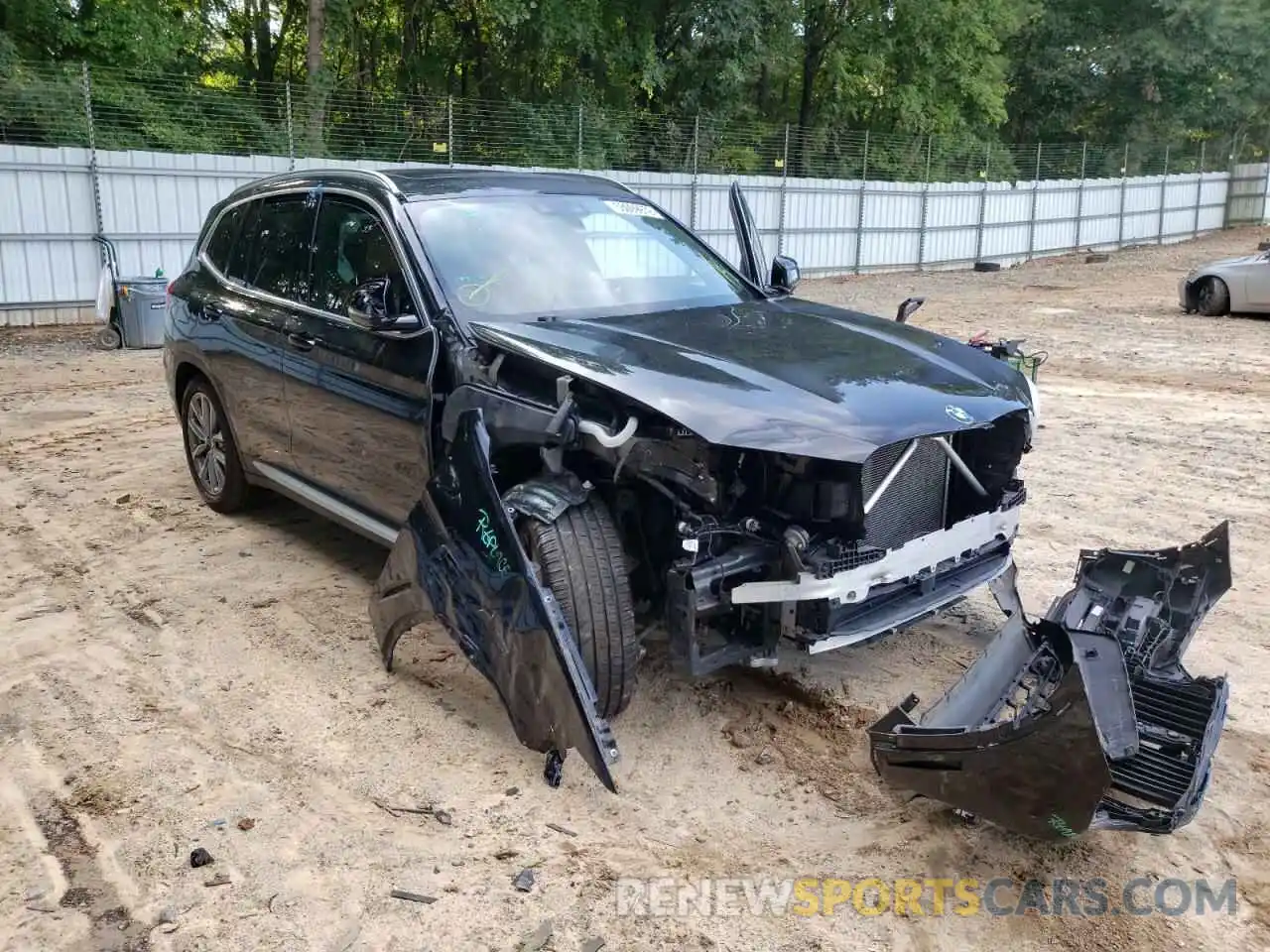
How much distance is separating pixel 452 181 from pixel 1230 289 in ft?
48.2

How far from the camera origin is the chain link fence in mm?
15133

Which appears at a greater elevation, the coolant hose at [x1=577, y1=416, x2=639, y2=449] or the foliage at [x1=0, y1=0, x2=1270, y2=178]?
the foliage at [x1=0, y1=0, x2=1270, y2=178]

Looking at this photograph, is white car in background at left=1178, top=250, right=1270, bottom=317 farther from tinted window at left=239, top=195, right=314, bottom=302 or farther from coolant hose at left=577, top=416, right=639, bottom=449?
coolant hose at left=577, top=416, right=639, bottom=449

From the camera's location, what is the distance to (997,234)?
2748cm

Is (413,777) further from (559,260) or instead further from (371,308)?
(559,260)

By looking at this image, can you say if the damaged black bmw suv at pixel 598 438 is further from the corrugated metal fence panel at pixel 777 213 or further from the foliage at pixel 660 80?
the foliage at pixel 660 80

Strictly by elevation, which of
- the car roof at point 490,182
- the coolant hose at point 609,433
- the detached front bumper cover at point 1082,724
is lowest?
the detached front bumper cover at point 1082,724

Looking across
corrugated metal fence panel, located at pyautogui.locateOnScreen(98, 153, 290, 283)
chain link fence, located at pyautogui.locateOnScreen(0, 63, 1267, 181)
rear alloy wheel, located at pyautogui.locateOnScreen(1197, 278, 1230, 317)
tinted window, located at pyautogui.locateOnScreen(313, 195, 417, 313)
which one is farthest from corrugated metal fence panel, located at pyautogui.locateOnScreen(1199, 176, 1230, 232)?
tinted window, located at pyautogui.locateOnScreen(313, 195, 417, 313)

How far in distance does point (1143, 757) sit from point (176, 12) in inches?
882

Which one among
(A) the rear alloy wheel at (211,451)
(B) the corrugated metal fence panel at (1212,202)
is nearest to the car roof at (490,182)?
(A) the rear alloy wheel at (211,451)

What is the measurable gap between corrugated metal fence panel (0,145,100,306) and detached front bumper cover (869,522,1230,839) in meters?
13.9

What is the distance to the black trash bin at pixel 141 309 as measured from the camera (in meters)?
12.7

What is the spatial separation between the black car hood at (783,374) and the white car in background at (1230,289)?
1365 centimetres

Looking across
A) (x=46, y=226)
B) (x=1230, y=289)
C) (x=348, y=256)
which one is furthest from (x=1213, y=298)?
(x=46, y=226)
